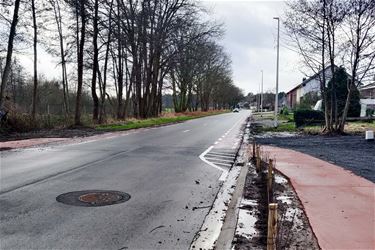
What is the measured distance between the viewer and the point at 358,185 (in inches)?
341

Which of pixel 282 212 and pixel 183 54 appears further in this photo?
pixel 183 54

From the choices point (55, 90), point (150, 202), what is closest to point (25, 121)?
point (150, 202)

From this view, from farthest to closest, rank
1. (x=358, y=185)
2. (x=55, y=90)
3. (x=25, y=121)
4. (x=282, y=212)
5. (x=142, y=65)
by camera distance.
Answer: (x=55, y=90)
(x=142, y=65)
(x=25, y=121)
(x=358, y=185)
(x=282, y=212)

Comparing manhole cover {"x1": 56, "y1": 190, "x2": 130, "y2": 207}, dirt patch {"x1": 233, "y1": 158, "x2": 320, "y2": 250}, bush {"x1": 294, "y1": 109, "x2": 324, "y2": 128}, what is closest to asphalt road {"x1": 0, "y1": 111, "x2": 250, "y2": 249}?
manhole cover {"x1": 56, "y1": 190, "x2": 130, "y2": 207}

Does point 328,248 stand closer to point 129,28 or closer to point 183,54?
point 129,28

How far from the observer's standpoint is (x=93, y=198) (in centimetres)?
757

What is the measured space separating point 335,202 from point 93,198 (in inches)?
164

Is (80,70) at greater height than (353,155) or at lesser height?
greater

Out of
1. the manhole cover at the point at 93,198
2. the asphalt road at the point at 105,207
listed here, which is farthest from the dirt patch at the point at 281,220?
the manhole cover at the point at 93,198

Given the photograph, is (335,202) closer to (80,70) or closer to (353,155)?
(353,155)

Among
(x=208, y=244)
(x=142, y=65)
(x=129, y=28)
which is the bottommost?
(x=208, y=244)

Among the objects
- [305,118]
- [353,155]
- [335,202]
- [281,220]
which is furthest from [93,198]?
[305,118]

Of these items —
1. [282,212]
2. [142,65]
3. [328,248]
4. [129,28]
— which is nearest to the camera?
[328,248]

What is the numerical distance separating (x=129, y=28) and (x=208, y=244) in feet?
117
